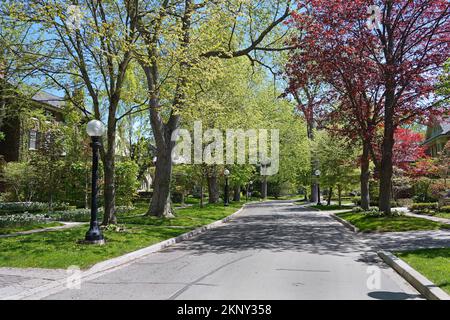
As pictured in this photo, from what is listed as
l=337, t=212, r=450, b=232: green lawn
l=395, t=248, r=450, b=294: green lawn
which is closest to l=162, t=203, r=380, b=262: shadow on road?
l=337, t=212, r=450, b=232: green lawn

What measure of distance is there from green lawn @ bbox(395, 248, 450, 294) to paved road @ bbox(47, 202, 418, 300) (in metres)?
0.46

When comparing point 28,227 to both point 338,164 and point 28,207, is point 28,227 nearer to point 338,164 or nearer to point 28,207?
point 28,207

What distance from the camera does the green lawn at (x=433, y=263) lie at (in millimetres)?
7315

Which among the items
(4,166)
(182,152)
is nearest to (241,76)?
(182,152)

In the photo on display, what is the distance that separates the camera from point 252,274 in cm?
842

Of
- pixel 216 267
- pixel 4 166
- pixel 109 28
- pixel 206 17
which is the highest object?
pixel 206 17

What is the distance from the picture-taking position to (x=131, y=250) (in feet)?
37.0

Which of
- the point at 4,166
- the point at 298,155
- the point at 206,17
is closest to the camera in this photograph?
the point at 206,17

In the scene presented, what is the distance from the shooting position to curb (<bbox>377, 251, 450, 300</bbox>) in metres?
6.52

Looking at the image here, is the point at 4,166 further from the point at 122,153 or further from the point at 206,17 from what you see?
the point at 206,17

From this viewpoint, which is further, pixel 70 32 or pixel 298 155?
pixel 298 155

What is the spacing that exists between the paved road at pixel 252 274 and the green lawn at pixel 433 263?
1.52ft

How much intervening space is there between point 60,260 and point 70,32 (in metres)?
6.89

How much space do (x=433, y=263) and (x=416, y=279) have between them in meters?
1.57
